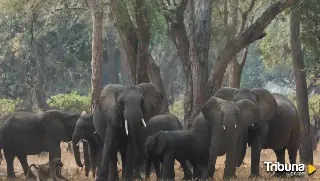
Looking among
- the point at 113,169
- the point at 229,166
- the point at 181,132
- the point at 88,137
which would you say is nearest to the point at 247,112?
the point at 229,166

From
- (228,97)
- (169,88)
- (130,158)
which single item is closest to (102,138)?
(130,158)

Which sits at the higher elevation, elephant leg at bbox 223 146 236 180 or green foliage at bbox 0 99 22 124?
green foliage at bbox 0 99 22 124

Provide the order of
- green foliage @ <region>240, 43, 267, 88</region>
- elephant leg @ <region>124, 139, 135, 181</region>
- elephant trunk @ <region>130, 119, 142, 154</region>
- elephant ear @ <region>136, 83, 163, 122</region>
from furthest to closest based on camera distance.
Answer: green foliage @ <region>240, 43, 267, 88</region>
elephant ear @ <region>136, 83, 163, 122</region>
elephant leg @ <region>124, 139, 135, 181</region>
elephant trunk @ <region>130, 119, 142, 154</region>

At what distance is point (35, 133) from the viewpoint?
66.9 feet

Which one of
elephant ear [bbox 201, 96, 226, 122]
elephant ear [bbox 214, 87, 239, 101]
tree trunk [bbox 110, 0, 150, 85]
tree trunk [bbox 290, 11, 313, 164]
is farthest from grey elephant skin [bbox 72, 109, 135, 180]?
tree trunk [bbox 290, 11, 313, 164]

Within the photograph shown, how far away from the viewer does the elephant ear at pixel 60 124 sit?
1956 cm

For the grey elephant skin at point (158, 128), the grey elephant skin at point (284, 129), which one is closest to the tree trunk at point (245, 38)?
the grey elephant skin at point (158, 128)

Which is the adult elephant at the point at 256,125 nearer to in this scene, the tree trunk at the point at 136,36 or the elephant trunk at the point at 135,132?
the elephant trunk at the point at 135,132

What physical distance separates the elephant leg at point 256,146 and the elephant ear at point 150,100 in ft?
6.98

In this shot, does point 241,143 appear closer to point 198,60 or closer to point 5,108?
point 198,60

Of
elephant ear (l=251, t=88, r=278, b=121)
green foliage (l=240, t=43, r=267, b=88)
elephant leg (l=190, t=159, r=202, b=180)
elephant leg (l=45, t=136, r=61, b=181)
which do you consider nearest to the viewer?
elephant leg (l=190, t=159, r=202, b=180)

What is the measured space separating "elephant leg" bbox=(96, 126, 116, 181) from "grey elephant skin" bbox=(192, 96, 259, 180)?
1.84 metres

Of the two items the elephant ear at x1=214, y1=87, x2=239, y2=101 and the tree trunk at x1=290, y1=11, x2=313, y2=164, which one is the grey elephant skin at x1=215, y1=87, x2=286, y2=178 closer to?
the elephant ear at x1=214, y1=87, x2=239, y2=101

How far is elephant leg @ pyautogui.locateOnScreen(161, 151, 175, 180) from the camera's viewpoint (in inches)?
636
